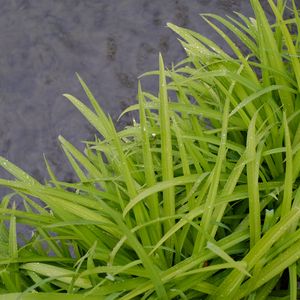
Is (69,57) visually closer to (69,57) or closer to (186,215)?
(69,57)

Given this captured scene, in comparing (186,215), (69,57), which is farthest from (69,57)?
(186,215)

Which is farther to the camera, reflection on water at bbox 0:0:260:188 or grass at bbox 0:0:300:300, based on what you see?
reflection on water at bbox 0:0:260:188

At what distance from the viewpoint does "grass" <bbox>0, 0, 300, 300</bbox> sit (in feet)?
2.66

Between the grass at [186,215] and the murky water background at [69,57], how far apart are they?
1.04 metres

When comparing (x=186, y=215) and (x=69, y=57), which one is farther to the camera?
(x=69, y=57)

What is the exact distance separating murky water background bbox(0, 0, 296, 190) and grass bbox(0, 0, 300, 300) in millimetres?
1037

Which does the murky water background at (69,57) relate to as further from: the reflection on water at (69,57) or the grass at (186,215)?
the grass at (186,215)

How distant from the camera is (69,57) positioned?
2238 mm

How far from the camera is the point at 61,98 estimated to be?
217 centimetres

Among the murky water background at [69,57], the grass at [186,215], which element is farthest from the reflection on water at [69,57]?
the grass at [186,215]

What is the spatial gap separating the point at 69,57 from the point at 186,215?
1503 mm

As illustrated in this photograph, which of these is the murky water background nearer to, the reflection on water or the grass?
the reflection on water

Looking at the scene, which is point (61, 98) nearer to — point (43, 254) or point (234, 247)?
point (43, 254)

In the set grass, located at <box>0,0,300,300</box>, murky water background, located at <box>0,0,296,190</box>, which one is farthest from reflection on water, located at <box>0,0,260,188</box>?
grass, located at <box>0,0,300,300</box>
